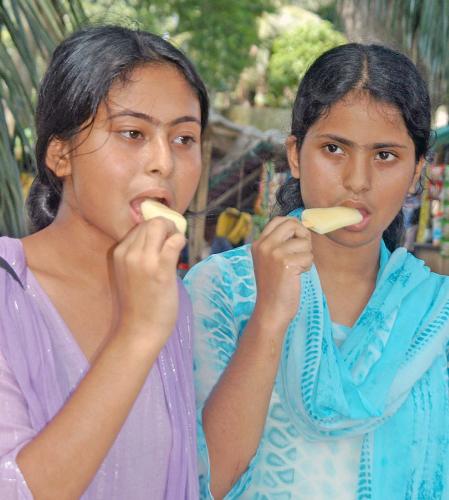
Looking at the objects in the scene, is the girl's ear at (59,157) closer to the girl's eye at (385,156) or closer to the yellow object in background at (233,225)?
the girl's eye at (385,156)

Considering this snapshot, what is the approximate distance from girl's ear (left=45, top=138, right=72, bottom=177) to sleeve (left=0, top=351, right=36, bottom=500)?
0.38 meters

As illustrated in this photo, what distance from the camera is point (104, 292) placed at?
59.1 inches

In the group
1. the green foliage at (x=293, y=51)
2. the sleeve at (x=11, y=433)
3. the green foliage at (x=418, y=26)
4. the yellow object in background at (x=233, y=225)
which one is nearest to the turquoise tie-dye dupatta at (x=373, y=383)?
the sleeve at (x=11, y=433)

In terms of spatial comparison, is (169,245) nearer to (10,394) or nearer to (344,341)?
(10,394)

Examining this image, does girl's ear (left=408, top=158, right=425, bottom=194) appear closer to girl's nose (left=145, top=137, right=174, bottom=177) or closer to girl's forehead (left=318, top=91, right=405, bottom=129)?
girl's forehead (left=318, top=91, right=405, bottom=129)

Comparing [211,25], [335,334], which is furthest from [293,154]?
[211,25]

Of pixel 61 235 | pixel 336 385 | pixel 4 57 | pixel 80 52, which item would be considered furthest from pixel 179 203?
pixel 4 57

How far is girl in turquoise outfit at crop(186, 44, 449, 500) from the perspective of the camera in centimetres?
161

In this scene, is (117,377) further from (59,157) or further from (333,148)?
(333,148)

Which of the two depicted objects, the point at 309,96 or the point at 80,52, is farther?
the point at 309,96

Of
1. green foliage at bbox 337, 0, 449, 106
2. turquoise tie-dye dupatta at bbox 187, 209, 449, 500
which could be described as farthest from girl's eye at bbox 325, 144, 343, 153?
green foliage at bbox 337, 0, 449, 106

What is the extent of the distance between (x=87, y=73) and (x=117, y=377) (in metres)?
0.56

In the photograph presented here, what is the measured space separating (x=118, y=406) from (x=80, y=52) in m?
0.66

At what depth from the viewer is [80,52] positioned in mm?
1466
